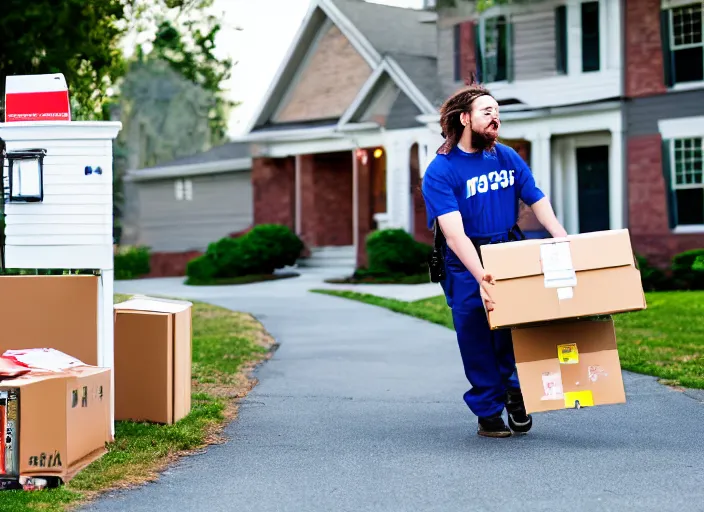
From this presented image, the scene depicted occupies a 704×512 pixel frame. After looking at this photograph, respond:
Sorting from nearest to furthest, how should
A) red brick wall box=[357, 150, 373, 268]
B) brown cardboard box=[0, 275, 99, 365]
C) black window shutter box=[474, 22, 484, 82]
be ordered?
brown cardboard box=[0, 275, 99, 365] < black window shutter box=[474, 22, 484, 82] < red brick wall box=[357, 150, 373, 268]

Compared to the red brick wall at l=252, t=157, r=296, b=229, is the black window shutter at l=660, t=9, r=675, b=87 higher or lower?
higher

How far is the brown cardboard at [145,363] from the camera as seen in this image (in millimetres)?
6922

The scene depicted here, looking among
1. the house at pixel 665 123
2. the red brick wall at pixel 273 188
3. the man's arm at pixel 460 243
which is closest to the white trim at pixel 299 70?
the red brick wall at pixel 273 188

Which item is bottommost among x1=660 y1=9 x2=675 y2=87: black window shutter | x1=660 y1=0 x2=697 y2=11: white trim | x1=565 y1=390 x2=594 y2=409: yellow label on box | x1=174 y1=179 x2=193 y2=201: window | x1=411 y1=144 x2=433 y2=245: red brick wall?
x1=565 y1=390 x2=594 y2=409: yellow label on box

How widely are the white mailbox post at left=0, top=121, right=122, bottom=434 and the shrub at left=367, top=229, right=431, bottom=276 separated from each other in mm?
15827

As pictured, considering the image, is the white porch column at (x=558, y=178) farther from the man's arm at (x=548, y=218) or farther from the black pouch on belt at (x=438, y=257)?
the black pouch on belt at (x=438, y=257)

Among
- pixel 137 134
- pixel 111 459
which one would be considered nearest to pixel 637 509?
pixel 111 459

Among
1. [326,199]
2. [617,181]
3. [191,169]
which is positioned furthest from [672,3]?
[191,169]

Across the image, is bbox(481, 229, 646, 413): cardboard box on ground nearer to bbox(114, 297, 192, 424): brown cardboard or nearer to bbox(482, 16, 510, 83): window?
bbox(114, 297, 192, 424): brown cardboard

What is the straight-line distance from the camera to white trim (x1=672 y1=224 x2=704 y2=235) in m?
20.1

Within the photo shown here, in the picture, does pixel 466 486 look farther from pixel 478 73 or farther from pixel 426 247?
pixel 478 73

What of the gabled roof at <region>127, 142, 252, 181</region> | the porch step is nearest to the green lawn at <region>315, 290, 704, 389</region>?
the porch step

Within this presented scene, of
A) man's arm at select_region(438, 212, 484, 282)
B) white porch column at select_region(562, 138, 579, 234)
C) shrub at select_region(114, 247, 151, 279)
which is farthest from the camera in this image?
shrub at select_region(114, 247, 151, 279)

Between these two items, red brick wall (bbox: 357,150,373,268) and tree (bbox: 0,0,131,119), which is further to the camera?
red brick wall (bbox: 357,150,373,268)
